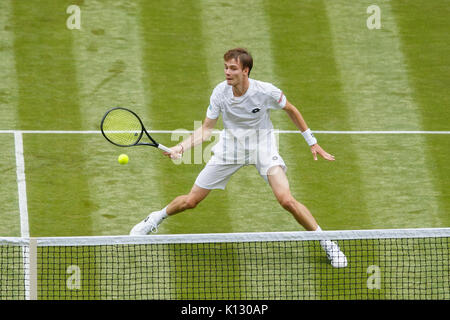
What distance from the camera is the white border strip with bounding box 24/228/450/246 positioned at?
9.71 metres

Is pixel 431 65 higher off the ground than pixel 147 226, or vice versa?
pixel 431 65

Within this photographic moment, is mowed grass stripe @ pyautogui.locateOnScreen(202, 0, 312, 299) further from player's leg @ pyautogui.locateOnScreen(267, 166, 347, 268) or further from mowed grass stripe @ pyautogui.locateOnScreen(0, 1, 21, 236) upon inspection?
mowed grass stripe @ pyautogui.locateOnScreen(0, 1, 21, 236)

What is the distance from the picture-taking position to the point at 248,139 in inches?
452

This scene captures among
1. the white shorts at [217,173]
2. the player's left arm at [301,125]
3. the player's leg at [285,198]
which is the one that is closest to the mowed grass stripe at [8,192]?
the white shorts at [217,173]

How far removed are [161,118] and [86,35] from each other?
252 cm

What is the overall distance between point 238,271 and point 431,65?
648cm

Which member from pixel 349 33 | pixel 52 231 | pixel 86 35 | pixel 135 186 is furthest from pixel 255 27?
pixel 52 231

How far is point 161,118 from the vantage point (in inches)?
579

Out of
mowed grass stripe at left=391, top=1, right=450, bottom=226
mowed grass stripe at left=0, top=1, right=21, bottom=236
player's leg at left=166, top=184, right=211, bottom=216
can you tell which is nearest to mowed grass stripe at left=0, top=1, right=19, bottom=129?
mowed grass stripe at left=0, top=1, right=21, bottom=236

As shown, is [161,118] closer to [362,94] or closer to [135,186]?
[135,186]

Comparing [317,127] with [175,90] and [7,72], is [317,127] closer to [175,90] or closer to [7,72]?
[175,90]

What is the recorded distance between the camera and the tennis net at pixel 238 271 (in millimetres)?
10641

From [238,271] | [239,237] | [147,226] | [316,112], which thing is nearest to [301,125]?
[238,271]

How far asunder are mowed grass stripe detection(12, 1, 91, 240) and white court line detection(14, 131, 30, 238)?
6cm
